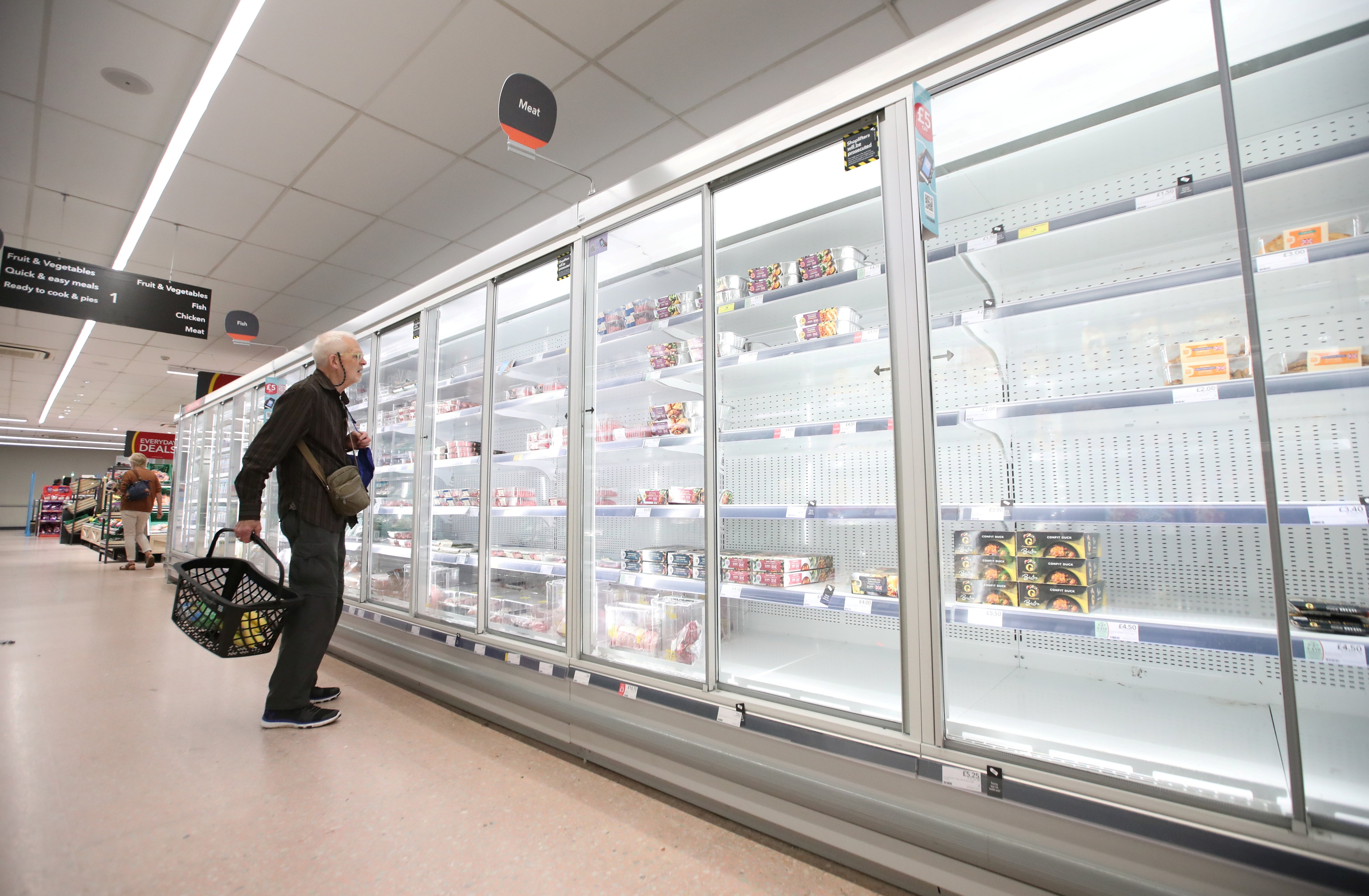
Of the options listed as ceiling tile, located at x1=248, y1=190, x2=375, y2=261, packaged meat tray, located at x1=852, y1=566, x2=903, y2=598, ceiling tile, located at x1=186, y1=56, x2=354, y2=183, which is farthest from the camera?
ceiling tile, located at x1=248, y1=190, x2=375, y2=261

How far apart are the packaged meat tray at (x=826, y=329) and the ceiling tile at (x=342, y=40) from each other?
8.59 ft

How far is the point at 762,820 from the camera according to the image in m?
1.94

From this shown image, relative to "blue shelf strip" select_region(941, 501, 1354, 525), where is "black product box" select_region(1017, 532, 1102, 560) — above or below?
below

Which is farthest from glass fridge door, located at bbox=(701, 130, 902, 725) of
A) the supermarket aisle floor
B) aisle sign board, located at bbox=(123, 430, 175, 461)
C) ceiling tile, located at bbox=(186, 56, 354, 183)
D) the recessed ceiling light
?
aisle sign board, located at bbox=(123, 430, 175, 461)

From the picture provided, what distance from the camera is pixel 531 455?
324 cm

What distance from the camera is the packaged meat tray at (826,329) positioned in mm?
2490

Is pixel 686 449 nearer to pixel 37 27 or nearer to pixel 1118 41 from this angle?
pixel 1118 41

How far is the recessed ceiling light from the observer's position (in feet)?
12.4

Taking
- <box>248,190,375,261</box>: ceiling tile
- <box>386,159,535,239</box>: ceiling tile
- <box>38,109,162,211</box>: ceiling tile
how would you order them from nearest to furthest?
<box>38,109,162,211</box>: ceiling tile < <box>386,159,535,239</box>: ceiling tile < <box>248,190,375,261</box>: ceiling tile

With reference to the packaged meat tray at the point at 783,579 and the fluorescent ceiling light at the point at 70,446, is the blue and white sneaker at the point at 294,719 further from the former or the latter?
the fluorescent ceiling light at the point at 70,446

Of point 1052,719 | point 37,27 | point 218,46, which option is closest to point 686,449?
point 1052,719

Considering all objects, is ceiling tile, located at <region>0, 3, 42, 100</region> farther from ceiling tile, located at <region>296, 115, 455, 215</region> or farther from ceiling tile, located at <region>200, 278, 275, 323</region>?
ceiling tile, located at <region>200, 278, 275, 323</region>

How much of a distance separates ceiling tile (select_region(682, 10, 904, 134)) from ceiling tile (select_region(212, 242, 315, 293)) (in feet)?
15.7

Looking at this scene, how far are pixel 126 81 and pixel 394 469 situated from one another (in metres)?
2.92
